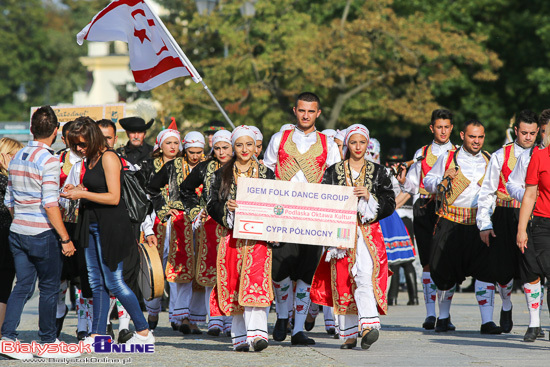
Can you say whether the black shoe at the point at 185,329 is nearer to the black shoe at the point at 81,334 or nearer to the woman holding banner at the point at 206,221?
the woman holding banner at the point at 206,221

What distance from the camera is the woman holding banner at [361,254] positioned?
8.43 metres

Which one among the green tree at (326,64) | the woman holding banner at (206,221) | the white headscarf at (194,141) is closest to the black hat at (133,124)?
the white headscarf at (194,141)

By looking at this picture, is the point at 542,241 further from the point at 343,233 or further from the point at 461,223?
the point at 461,223

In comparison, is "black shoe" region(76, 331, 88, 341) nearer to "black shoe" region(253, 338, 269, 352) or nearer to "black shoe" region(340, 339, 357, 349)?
"black shoe" region(253, 338, 269, 352)

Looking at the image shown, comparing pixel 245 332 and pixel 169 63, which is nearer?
pixel 245 332

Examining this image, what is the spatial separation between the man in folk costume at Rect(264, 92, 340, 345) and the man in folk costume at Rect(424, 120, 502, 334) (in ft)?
4.58

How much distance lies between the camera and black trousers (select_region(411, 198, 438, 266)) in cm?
1076

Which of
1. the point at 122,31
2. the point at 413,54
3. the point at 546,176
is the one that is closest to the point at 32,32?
the point at 413,54

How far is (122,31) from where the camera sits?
12312mm

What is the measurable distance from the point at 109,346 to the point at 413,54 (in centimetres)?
2320

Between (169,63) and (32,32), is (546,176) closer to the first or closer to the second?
(169,63)

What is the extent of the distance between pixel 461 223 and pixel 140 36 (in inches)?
182

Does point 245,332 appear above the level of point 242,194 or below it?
below

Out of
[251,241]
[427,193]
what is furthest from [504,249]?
[251,241]
